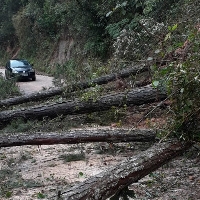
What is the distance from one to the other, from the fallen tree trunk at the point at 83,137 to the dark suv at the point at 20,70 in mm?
14669

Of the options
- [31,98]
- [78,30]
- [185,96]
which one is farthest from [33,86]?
[185,96]

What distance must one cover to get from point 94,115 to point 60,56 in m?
19.7

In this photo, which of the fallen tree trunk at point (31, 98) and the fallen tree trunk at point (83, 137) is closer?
the fallen tree trunk at point (83, 137)

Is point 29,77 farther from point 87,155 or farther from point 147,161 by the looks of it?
point 147,161

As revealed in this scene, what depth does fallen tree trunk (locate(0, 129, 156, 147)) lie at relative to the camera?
273 inches

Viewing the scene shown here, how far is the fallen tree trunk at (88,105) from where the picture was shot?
891 cm

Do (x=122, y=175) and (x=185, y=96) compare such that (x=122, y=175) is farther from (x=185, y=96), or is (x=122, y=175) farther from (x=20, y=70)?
(x=20, y=70)

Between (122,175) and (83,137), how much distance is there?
283 cm

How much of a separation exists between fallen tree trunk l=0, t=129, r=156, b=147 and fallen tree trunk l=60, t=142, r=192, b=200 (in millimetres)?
1665

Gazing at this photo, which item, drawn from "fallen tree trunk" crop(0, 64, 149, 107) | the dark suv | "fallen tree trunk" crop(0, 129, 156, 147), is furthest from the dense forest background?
"fallen tree trunk" crop(0, 129, 156, 147)

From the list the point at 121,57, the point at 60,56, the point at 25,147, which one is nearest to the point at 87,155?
the point at 25,147

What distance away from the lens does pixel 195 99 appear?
5137mm

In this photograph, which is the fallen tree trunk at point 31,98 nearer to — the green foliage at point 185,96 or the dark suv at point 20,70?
the green foliage at point 185,96

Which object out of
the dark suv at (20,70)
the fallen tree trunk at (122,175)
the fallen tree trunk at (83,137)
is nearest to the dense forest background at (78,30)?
the dark suv at (20,70)
